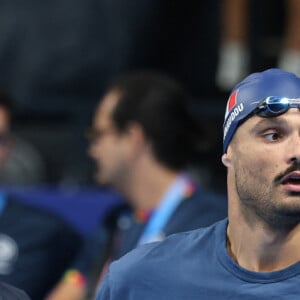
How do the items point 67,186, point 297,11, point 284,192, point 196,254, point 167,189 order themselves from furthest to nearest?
point 297,11
point 67,186
point 167,189
point 196,254
point 284,192

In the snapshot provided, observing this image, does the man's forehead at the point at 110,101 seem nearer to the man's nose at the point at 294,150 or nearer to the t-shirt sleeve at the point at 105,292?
the t-shirt sleeve at the point at 105,292

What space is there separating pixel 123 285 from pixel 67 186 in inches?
169

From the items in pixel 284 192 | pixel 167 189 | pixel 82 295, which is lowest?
pixel 82 295

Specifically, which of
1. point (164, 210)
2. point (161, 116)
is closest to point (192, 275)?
point (164, 210)

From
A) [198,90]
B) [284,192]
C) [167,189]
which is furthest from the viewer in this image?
[198,90]

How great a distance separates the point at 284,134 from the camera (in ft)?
12.0

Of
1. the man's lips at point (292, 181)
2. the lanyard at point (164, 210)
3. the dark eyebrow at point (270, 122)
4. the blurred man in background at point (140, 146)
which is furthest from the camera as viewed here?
the blurred man in background at point (140, 146)

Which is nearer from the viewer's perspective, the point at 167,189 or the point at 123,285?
the point at 123,285

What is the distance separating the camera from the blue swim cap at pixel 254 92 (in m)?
3.71

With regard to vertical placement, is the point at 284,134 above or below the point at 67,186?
above

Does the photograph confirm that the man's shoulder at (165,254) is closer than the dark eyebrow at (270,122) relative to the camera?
No

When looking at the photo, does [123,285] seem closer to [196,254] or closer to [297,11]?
[196,254]

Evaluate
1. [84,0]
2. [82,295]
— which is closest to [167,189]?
[82,295]

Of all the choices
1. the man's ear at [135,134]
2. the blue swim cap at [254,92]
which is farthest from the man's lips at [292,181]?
Result: the man's ear at [135,134]
